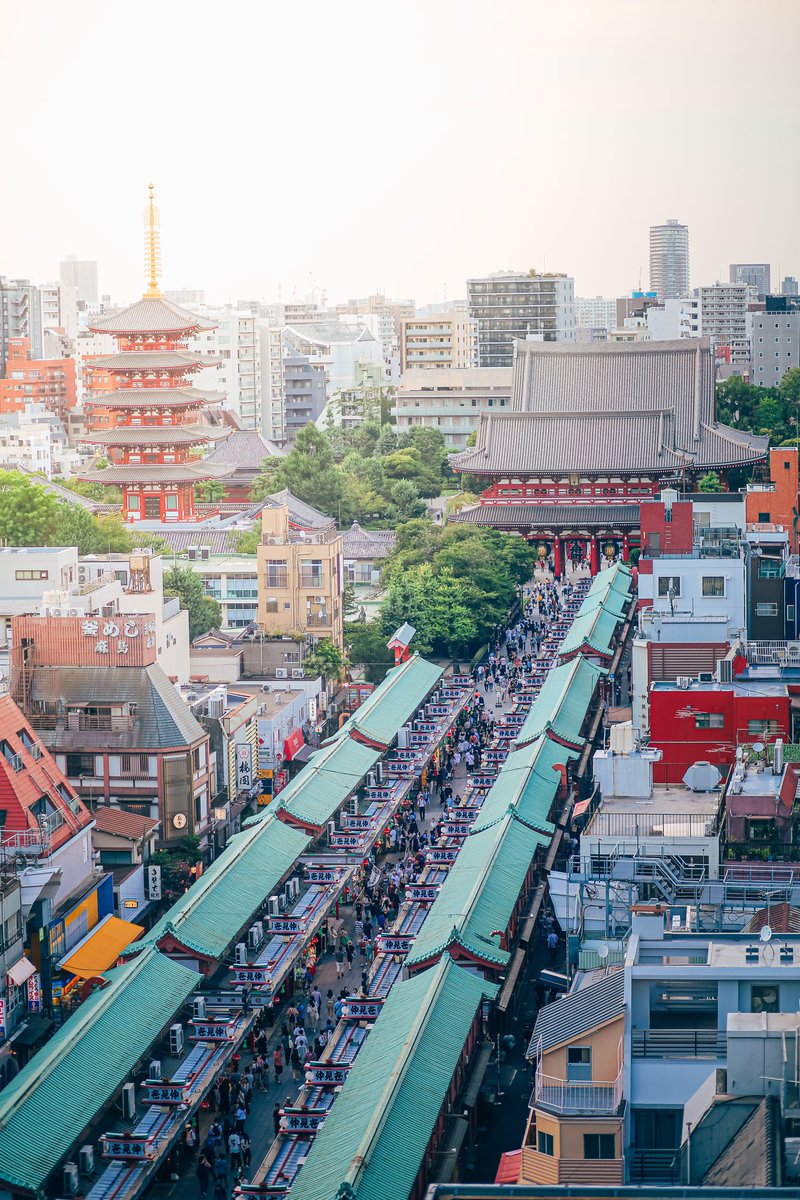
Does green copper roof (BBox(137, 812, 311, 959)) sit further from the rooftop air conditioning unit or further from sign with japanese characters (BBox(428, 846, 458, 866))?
the rooftop air conditioning unit

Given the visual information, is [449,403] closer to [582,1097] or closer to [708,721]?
[708,721]

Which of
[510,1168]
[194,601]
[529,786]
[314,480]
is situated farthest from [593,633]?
[510,1168]

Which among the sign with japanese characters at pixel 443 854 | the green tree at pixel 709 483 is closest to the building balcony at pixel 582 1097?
the sign with japanese characters at pixel 443 854

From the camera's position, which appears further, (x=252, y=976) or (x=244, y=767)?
(x=244, y=767)

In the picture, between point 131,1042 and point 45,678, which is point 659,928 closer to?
point 131,1042

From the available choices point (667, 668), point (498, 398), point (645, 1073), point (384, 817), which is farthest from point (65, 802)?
point (498, 398)

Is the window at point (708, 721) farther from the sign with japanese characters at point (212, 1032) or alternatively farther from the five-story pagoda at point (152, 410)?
the five-story pagoda at point (152, 410)

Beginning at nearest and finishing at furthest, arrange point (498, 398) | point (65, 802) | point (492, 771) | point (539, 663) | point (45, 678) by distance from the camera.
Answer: point (65, 802) < point (45, 678) < point (492, 771) < point (539, 663) < point (498, 398)
